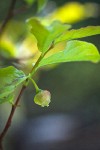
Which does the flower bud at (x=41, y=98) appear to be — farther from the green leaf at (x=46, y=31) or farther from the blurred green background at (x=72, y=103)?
the blurred green background at (x=72, y=103)

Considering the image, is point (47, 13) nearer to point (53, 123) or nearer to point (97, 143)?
point (97, 143)

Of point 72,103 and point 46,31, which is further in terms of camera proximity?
point 72,103

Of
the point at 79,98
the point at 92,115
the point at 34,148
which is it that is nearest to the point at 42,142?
the point at 34,148

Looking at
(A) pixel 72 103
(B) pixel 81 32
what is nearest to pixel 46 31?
(B) pixel 81 32

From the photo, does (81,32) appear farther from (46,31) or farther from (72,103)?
(72,103)

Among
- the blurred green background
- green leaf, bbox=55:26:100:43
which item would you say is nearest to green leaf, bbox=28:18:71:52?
green leaf, bbox=55:26:100:43

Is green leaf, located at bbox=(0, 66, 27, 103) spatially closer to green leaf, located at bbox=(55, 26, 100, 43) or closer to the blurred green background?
green leaf, located at bbox=(55, 26, 100, 43)
